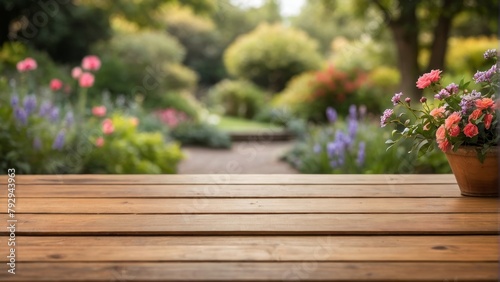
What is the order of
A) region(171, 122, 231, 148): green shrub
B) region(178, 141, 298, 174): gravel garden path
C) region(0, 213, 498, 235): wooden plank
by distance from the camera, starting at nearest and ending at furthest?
region(0, 213, 498, 235): wooden plank < region(178, 141, 298, 174): gravel garden path < region(171, 122, 231, 148): green shrub

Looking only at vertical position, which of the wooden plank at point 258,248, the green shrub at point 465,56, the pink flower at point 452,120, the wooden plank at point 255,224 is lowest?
the wooden plank at point 258,248

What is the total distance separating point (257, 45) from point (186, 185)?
1137cm

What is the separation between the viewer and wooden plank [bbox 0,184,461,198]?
2.10m

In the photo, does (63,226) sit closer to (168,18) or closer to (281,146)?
(281,146)

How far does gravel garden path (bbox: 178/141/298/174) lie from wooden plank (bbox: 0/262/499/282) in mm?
4651

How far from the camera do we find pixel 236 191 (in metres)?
2.16

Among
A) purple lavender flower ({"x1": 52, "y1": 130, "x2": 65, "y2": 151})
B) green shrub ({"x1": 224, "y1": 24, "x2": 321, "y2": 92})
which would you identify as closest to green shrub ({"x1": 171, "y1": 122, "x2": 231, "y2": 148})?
purple lavender flower ({"x1": 52, "y1": 130, "x2": 65, "y2": 151})

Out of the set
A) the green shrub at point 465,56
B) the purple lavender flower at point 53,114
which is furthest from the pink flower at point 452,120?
the green shrub at point 465,56

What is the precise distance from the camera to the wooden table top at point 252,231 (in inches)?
53.4

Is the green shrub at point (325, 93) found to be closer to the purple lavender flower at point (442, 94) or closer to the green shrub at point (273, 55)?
the green shrub at point (273, 55)

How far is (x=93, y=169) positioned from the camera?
15.2 ft

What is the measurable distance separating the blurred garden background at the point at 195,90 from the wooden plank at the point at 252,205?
208 cm

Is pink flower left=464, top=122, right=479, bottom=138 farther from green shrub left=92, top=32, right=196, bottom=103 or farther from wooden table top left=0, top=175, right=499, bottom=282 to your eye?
green shrub left=92, top=32, right=196, bottom=103

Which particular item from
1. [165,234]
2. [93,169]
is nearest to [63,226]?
[165,234]
